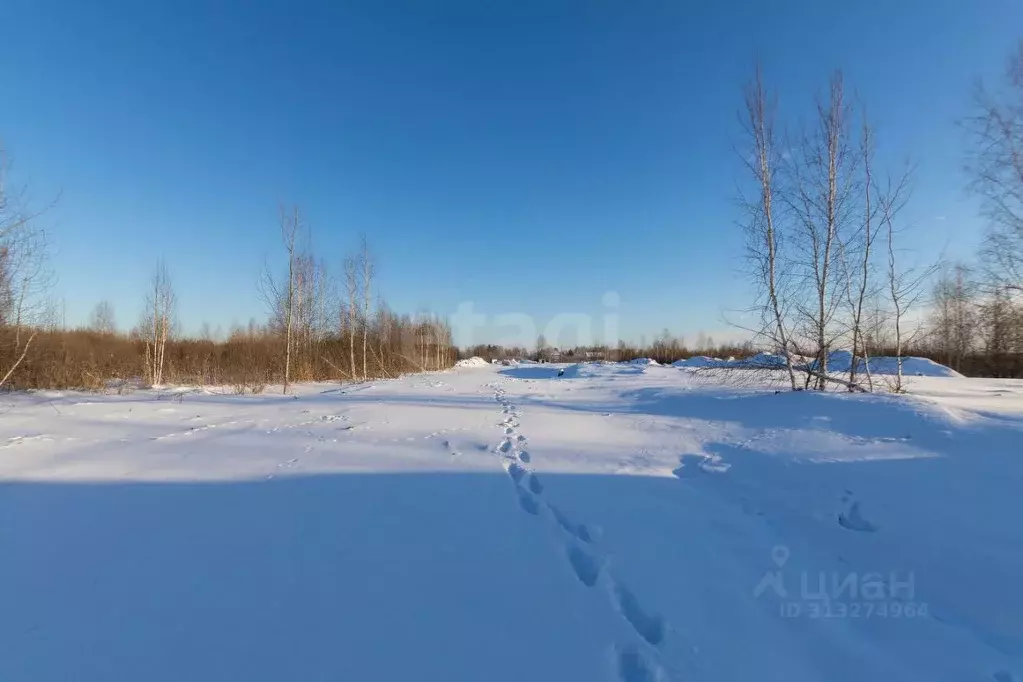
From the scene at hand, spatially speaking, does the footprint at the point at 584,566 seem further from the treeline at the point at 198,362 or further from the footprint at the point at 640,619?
the treeline at the point at 198,362

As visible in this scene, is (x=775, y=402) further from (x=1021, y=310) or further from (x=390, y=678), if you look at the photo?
(x=1021, y=310)

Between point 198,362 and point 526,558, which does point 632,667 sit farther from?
point 198,362

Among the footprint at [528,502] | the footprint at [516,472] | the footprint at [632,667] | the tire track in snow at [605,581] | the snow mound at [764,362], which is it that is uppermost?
the snow mound at [764,362]

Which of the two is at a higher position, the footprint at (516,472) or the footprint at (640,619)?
the footprint at (516,472)

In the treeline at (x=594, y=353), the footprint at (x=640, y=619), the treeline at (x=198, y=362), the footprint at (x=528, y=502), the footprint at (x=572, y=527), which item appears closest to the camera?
the footprint at (x=640, y=619)

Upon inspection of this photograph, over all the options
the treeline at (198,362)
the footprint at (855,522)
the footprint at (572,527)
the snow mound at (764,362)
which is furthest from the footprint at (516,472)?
the treeline at (198,362)

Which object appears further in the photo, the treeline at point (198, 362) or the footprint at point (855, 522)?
the treeline at point (198, 362)

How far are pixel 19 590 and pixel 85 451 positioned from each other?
3.51 meters

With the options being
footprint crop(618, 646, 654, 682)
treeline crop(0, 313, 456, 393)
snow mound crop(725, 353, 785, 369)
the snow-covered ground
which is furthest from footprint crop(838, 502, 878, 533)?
treeline crop(0, 313, 456, 393)

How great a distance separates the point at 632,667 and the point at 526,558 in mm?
888

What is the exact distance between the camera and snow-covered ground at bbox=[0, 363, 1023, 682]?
172cm

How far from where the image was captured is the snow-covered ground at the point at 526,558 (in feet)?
5.65

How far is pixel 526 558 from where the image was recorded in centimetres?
247

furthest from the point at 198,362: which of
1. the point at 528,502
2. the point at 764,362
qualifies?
the point at 764,362
